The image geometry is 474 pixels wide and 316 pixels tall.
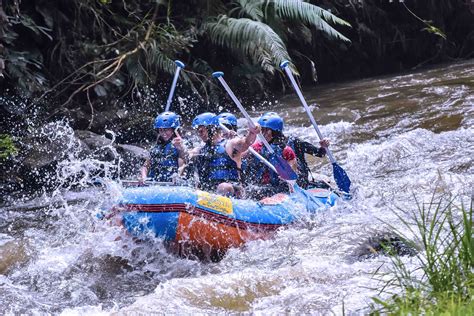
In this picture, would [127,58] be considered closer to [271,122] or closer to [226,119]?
[226,119]

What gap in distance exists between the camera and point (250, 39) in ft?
38.3

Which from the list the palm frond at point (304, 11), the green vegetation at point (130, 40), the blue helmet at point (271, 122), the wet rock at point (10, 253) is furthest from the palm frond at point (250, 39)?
A: the wet rock at point (10, 253)

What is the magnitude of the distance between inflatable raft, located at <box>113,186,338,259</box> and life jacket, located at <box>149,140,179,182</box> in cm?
141

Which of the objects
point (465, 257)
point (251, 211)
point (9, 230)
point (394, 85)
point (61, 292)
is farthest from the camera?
point (394, 85)

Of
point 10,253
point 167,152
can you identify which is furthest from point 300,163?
point 10,253

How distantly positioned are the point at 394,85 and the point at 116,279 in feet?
30.8

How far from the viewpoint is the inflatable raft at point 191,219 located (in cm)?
533

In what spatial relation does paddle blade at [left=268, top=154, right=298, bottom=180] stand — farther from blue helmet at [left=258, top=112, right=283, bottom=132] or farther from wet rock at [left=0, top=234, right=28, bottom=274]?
wet rock at [left=0, top=234, right=28, bottom=274]

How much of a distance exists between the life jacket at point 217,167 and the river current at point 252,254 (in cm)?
78

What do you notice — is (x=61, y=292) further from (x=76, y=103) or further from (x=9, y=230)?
(x=76, y=103)

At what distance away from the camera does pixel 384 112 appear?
11164 millimetres

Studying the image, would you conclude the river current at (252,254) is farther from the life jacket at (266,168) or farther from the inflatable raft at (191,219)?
the life jacket at (266,168)

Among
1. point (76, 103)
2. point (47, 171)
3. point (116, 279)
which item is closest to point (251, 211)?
point (116, 279)

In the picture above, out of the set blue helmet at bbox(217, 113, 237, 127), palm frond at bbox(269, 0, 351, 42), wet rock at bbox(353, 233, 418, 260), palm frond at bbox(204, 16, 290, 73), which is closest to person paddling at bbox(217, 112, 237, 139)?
blue helmet at bbox(217, 113, 237, 127)
